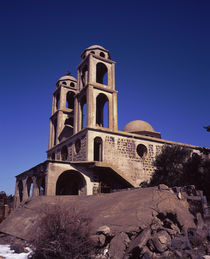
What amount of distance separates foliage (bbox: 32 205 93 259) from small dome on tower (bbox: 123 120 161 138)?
72.9ft

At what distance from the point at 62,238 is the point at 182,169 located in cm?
1516

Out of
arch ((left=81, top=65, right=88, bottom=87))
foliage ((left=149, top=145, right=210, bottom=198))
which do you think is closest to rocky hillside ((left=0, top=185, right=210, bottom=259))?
foliage ((left=149, top=145, right=210, bottom=198))

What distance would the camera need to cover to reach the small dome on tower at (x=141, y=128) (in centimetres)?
2939

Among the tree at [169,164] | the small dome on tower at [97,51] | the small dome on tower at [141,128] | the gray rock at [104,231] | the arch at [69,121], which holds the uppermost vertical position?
the small dome on tower at [97,51]

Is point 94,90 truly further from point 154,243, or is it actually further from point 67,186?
point 154,243

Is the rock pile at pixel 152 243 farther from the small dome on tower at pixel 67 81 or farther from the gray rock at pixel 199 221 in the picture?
the small dome on tower at pixel 67 81

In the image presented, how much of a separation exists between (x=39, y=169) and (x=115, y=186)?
691 cm

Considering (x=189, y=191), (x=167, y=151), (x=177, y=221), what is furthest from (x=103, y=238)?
(x=167, y=151)

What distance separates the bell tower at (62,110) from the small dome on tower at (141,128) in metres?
7.00

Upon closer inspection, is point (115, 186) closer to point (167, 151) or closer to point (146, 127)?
point (167, 151)

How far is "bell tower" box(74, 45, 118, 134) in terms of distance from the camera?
24391 millimetres

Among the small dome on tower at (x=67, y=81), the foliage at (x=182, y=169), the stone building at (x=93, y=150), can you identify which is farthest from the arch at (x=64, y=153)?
the foliage at (x=182, y=169)

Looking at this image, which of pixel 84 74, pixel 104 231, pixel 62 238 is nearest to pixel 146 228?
pixel 104 231

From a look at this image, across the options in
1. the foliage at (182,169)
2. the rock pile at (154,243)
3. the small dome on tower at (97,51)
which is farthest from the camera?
the small dome on tower at (97,51)
